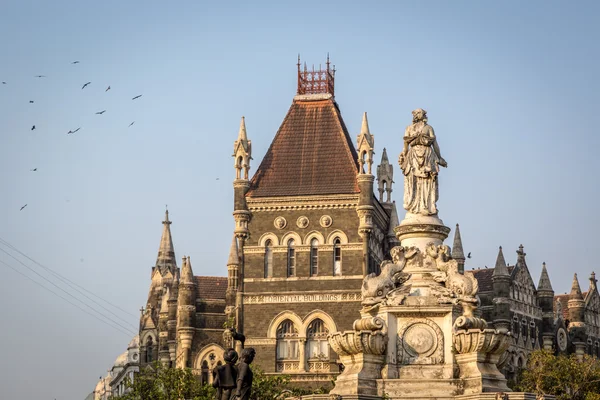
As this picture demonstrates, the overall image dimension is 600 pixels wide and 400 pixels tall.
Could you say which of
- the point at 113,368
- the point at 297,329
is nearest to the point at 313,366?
the point at 297,329

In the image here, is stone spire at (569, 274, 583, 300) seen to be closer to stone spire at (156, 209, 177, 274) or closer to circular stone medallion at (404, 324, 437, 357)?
stone spire at (156, 209, 177, 274)

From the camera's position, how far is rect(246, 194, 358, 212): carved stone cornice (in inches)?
3684

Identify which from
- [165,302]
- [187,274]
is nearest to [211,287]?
[187,274]

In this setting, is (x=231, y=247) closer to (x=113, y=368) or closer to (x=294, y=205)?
(x=294, y=205)

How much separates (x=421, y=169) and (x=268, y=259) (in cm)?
4606

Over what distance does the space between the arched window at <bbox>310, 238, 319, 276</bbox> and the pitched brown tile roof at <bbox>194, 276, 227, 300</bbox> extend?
9771 mm

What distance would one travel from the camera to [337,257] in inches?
3661

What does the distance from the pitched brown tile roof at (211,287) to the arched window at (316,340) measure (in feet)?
33.6

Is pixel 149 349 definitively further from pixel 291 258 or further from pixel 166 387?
pixel 166 387

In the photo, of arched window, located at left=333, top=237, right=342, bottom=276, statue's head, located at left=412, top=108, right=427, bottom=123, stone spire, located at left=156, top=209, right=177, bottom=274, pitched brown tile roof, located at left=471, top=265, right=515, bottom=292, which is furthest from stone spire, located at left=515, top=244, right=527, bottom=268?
statue's head, located at left=412, top=108, right=427, bottom=123

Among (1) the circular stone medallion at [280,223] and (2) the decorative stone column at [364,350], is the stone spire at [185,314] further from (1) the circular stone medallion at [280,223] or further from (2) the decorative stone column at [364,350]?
(2) the decorative stone column at [364,350]

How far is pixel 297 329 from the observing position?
92.2 m

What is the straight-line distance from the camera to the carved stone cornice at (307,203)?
93562mm

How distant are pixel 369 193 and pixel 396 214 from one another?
9383 mm
